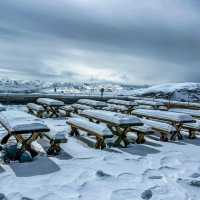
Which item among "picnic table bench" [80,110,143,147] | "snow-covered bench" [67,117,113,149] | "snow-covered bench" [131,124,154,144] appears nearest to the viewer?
"snow-covered bench" [67,117,113,149]

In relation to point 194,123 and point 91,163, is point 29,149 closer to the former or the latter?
point 91,163

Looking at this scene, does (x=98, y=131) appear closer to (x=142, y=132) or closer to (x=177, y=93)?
(x=142, y=132)

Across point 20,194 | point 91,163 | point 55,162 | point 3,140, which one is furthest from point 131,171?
point 3,140

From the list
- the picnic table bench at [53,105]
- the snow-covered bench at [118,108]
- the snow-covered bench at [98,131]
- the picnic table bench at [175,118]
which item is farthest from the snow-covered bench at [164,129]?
the picnic table bench at [53,105]

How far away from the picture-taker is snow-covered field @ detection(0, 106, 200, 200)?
595cm

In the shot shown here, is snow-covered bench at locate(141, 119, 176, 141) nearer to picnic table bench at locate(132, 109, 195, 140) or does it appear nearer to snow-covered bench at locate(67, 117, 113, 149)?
picnic table bench at locate(132, 109, 195, 140)

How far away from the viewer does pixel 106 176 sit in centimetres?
696

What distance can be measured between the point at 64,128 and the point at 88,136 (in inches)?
82.8

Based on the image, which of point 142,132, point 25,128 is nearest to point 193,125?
point 142,132

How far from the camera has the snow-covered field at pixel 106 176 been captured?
5.95 m

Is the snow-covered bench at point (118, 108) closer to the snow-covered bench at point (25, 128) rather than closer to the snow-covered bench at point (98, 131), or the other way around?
the snow-covered bench at point (98, 131)

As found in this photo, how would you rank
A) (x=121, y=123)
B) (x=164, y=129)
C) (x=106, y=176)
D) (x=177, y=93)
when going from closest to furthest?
(x=106, y=176) < (x=121, y=123) < (x=164, y=129) < (x=177, y=93)

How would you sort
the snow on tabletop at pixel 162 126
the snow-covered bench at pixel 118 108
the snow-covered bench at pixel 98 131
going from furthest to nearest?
1. the snow-covered bench at pixel 118 108
2. the snow on tabletop at pixel 162 126
3. the snow-covered bench at pixel 98 131

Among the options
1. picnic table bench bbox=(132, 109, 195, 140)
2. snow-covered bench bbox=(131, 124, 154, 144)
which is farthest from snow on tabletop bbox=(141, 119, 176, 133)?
snow-covered bench bbox=(131, 124, 154, 144)
